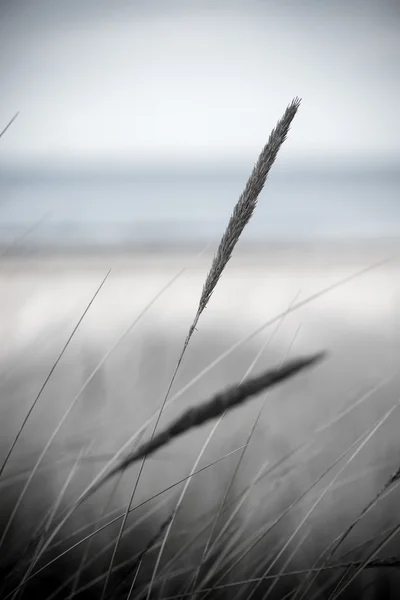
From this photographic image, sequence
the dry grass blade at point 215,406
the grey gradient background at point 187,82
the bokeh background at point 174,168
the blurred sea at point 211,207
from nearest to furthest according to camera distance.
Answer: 1. the dry grass blade at point 215,406
2. the bokeh background at point 174,168
3. the grey gradient background at point 187,82
4. the blurred sea at point 211,207

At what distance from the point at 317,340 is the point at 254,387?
104 cm

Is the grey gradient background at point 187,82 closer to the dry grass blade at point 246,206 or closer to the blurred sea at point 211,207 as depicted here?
the blurred sea at point 211,207

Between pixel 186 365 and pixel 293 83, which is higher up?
pixel 293 83

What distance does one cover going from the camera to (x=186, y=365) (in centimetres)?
114

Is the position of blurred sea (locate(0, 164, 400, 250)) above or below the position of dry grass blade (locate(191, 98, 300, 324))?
above

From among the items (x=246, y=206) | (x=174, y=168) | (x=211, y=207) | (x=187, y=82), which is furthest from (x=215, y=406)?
(x=211, y=207)

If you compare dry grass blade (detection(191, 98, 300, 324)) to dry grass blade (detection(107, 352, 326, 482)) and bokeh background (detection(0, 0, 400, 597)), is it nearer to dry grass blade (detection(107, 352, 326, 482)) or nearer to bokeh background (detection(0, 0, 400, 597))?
dry grass blade (detection(107, 352, 326, 482))

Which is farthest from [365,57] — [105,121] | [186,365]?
[186,365]

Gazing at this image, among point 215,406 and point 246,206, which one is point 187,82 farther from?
point 215,406

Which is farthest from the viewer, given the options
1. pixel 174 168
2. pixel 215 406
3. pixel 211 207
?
pixel 211 207

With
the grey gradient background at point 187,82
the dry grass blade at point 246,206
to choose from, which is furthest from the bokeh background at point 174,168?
the dry grass blade at point 246,206

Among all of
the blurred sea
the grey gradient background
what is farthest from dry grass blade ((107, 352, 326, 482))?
the blurred sea

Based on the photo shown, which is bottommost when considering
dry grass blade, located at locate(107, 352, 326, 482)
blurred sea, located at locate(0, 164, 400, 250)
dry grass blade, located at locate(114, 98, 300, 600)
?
dry grass blade, located at locate(107, 352, 326, 482)

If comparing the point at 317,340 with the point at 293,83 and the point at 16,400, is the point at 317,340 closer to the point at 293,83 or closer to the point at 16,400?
the point at 293,83
